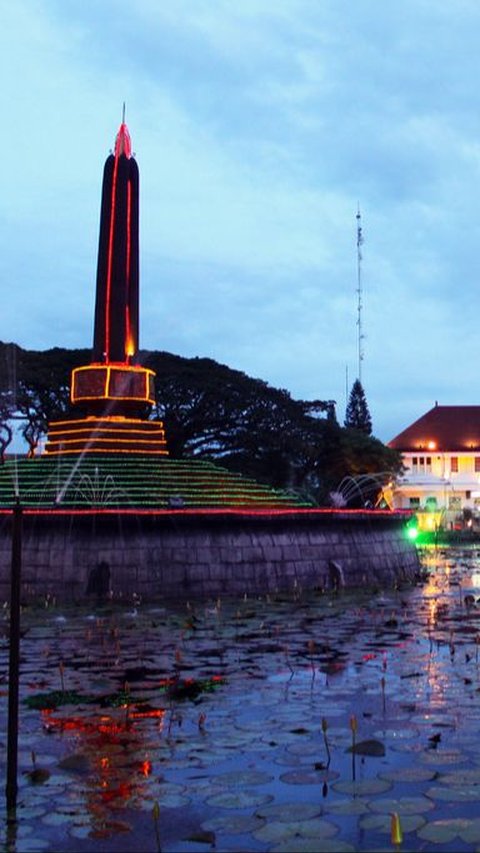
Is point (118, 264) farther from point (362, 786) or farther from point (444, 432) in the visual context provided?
point (444, 432)

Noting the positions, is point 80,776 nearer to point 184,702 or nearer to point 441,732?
point 184,702

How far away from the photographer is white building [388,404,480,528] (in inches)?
2923

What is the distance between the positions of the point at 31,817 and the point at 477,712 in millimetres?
4585

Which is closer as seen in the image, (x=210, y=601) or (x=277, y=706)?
(x=277, y=706)

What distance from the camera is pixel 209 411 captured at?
5106cm

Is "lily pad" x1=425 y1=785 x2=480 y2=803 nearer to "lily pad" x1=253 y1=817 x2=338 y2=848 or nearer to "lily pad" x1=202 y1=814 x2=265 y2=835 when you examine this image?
"lily pad" x1=253 y1=817 x2=338 y2=848

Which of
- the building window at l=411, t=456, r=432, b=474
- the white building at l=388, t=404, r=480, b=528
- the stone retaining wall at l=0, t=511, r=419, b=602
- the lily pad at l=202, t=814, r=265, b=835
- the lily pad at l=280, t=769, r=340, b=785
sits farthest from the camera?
the building window at l=411, t=456, r=432, b=474

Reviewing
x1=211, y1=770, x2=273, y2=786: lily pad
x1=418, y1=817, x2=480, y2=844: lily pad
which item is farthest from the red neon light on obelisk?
x1=418, y1=817, x2=480, y2=844: lily pad

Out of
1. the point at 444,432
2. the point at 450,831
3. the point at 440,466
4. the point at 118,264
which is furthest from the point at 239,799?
the point at 444,432

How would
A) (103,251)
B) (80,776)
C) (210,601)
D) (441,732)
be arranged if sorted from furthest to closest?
1. (103,251)
2. (210,601)
3. (441,732)
4. (80,776)

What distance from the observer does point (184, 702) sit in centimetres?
946

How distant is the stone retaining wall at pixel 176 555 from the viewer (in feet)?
64.4

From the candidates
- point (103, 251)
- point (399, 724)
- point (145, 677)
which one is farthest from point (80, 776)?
point (103, 251)

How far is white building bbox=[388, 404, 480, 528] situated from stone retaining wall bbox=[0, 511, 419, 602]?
170 ft
